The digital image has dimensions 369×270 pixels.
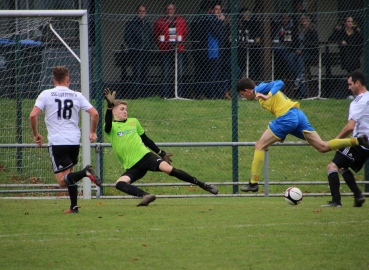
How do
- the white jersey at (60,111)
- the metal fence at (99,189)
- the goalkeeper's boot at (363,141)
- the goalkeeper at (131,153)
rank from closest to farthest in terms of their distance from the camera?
the white jersey at (60,111) → the goalkeeper's boot at (363,141) → the goalkeeper at (131,153) → the metal fence at (99,189)

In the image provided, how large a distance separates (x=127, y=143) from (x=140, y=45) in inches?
146

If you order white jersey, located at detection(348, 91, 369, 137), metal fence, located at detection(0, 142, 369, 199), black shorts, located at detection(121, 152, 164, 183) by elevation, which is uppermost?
white jersey, located at detection(348, 91, 369, 137)

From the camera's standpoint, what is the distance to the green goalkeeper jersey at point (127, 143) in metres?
10.4

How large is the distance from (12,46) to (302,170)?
6.17m

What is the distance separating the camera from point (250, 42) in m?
13.5

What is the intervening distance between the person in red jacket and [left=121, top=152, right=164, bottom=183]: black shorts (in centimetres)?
361

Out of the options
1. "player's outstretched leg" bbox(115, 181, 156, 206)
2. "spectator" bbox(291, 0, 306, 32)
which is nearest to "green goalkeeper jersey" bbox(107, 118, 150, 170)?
"player's outstretched leg" bbox(115, 181, 156, 206)

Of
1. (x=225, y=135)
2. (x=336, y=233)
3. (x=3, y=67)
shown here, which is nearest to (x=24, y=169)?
(x=3, y=67)

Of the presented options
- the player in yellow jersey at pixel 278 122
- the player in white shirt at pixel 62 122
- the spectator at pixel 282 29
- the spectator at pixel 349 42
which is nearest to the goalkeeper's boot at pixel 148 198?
the player in white shirt at pixel 62 122

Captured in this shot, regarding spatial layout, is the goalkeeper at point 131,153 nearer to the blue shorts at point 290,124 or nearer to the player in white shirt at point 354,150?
the blue shorts at point 290,124

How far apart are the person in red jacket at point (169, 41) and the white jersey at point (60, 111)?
447cm

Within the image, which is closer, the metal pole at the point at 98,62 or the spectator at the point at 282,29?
the metal pole at the point at 98,62

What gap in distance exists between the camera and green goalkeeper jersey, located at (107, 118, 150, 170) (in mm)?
10375

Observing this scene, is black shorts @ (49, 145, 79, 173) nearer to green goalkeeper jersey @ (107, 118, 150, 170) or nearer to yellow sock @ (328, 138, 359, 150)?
green goalkeeper jersey @ (107, 118, 150, 170)
